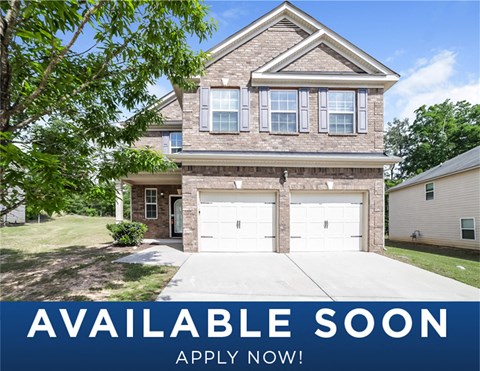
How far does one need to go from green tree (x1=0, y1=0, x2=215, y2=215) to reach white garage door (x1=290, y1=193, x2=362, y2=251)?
5724mm

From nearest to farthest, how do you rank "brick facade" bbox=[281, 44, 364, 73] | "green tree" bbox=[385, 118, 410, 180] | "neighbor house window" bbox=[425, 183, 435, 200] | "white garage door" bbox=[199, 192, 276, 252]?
1. "white garage door" bbox=[199, 192, 276, 252]
2. "brick facade" bbox=[281, 44, 364, 73]
3. "neighbor house window" bbox=[425, 183, 435, 200]
4. "green tree" bbox=[385, 118, 410, 180]

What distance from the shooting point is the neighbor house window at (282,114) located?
9.18 m

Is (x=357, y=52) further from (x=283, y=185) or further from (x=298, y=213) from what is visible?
(x=298, y=213)

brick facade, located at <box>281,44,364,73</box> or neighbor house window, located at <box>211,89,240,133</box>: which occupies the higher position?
brick facade, located at <box>281,44,364,73</box>

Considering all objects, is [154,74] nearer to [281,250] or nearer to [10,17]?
[10,17]

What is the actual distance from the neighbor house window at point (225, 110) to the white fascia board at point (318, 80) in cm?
95

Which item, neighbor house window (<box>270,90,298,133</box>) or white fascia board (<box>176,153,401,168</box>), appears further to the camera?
neighbor house window (<box>270,90,298,133</box>)

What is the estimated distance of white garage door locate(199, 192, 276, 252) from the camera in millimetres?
8945

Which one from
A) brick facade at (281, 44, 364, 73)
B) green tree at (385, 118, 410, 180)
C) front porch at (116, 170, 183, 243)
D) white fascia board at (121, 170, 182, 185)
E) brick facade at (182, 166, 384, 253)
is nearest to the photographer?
brick facade at (182, 166, 384, 253)

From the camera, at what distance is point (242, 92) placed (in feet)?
29.8

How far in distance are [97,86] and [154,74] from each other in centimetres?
105

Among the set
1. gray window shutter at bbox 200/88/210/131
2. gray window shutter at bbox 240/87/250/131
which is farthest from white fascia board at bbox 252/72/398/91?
gray window shutter at bbox 200/88/210/131

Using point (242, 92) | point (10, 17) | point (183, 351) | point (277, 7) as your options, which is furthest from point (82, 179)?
point (277, 7)

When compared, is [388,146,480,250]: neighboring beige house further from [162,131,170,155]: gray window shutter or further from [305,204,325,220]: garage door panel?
[162,131,170,155]: gray window shutter
